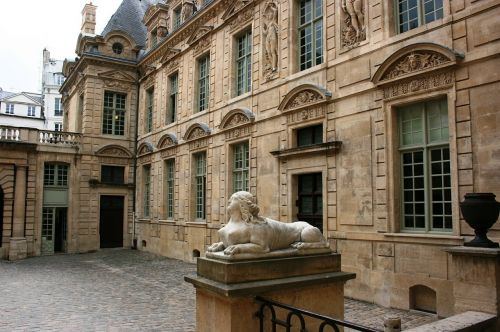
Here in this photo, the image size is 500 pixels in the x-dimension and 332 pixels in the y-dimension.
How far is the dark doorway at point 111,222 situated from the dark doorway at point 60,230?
1.72 metres

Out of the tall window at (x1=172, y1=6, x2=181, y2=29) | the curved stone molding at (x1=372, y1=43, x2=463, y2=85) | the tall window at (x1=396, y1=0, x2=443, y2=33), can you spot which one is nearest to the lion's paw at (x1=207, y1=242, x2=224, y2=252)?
the curved stone molding at (x1=372, y1=43, x2=463, y2=85)

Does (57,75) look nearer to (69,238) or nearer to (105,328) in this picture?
(69,238)

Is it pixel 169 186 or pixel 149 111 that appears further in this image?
pixel 149 111

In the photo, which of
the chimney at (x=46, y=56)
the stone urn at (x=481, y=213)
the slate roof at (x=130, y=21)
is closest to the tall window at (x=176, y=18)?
the slate roof at (x=130, y=21)

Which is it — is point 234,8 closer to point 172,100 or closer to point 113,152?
point 172,100

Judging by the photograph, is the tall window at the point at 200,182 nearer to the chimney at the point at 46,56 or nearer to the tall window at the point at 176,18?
the tall window at the point at 176,18

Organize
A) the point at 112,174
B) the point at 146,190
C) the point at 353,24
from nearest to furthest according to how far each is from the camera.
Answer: the point at 353,24 < the point at 146,190 < the point at 112,174

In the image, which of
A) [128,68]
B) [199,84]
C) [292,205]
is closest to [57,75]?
[128,68]

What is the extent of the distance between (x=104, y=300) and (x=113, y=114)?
14066 millimetres

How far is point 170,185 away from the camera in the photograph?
18.7m

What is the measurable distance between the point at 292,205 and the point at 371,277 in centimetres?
302

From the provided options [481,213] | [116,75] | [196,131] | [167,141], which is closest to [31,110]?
[116,75]

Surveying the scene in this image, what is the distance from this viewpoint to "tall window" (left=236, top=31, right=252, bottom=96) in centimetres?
1413

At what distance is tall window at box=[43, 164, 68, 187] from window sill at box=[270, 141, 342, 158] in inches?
511
